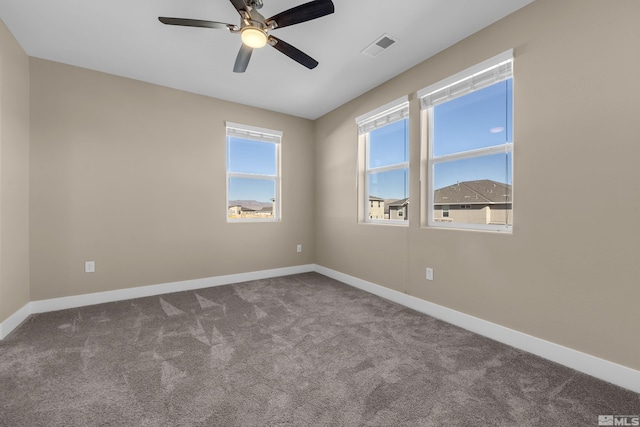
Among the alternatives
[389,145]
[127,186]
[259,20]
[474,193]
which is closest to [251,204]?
[127,186]

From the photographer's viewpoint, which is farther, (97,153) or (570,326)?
(97,153)

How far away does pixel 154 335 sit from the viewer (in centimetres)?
234

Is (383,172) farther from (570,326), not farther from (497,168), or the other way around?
(570,326)

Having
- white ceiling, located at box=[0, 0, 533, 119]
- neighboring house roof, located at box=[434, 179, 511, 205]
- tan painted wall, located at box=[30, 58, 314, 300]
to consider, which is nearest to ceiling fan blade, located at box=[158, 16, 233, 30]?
white ceiling, located at box=[0, 0, 533, 119]

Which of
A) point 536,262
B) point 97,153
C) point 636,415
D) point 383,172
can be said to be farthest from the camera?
point 383,172

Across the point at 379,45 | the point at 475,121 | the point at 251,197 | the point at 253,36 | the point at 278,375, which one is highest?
the point at 379,45

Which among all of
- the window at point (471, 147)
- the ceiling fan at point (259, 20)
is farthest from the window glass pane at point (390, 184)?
the ceiling fan at point (259, 20)

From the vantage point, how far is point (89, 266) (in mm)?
3078

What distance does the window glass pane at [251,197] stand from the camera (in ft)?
13.4

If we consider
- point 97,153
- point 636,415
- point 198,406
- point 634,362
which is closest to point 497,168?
point 634,362

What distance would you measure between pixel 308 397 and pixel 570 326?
188 centimetres

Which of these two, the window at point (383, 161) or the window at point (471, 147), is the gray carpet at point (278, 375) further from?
the window at point (383, 161)

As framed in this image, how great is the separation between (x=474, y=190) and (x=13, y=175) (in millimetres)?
4299

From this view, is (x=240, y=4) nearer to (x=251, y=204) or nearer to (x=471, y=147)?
(x=471, y=147)
